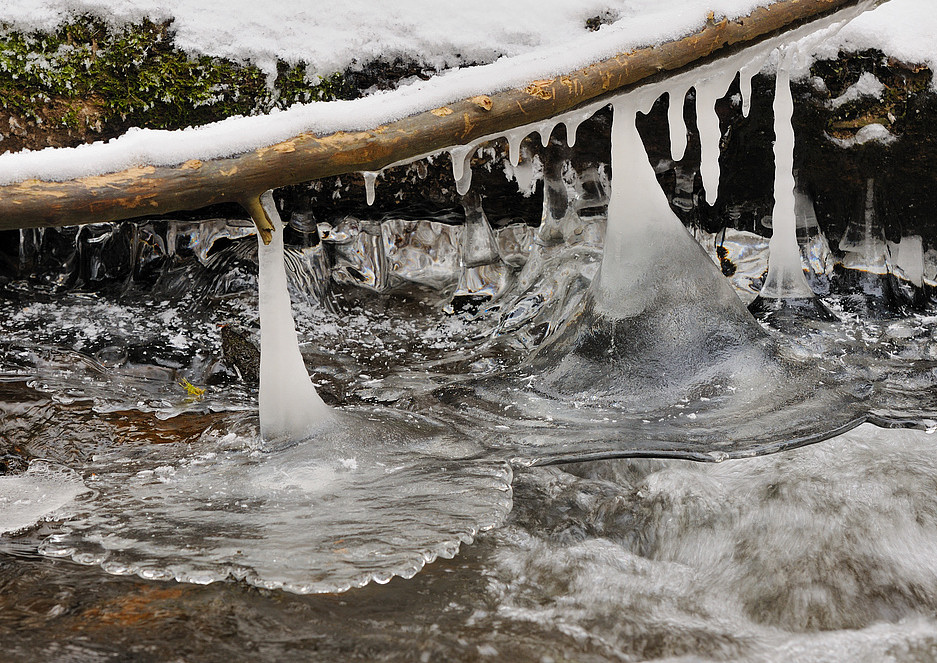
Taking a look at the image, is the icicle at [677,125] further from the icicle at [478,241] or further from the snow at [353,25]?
the icicle at [478,241]

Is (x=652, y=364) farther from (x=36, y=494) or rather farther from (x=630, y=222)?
(x=36, y=494)

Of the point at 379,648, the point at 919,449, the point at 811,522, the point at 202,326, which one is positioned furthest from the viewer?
the point at 202,326

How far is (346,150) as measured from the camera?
2336 millimetres

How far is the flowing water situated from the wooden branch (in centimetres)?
22

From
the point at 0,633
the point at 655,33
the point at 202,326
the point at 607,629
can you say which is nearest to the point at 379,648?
the point at 607,629

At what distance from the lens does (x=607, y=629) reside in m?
2.05

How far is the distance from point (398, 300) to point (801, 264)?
1.90m

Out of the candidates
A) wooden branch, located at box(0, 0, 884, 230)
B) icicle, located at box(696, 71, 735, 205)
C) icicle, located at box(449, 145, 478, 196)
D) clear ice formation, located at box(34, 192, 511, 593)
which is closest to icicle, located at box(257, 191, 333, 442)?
clear ice formation, located at box(34, 192, 511, 593)

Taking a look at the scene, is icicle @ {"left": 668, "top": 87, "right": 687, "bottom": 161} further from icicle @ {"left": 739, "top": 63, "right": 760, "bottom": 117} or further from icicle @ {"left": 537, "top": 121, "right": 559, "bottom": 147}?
icicle @ {"left": 537, "top": 121, "right": 559, "bottom": 147}

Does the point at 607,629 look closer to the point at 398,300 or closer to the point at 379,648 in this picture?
the point at 379,648

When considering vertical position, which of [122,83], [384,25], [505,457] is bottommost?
[505,457]

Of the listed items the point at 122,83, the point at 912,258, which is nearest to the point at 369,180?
the point at 122,83

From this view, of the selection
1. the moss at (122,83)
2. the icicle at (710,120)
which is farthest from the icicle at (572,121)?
the moss at (122,83)

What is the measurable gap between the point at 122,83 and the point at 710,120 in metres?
2.62
